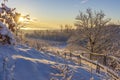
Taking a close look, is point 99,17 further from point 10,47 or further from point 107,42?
point 10,47

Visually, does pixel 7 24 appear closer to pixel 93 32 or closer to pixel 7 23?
pixel 7 23

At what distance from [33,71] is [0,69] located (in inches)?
34.0

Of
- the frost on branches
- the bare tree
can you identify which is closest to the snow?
the frost on branches

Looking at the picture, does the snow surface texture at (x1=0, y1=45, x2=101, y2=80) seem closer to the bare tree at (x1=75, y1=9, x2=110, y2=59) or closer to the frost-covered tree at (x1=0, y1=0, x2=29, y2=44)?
the frost-covered tree at (x1=0, y1=0, x2=29, y2=44)

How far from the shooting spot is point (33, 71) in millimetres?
7125

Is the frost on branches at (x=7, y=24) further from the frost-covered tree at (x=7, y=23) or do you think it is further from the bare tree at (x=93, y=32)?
the bare tree at (x=93, y=32)

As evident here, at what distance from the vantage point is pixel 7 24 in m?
9.64

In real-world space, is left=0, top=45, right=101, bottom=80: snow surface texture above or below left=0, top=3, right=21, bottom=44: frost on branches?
below

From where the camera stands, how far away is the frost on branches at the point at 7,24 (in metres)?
8.67

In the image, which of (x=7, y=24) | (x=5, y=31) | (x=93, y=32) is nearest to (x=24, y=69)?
(x=5, y=31)

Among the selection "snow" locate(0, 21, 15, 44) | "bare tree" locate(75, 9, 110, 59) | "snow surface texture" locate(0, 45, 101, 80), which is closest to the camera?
"snow surface texture" locate(0, 45, 101, 80)

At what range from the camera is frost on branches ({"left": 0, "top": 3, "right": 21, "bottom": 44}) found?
8.67 metres

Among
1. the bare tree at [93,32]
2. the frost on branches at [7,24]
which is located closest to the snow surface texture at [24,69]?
the frost on branches at [7,24]

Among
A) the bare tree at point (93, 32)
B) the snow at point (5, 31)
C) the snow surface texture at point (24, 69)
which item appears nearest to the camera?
the snow surface texture at point (24, 69)
